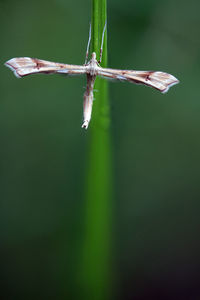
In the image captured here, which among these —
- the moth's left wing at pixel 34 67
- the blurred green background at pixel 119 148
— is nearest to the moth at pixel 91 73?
the moth's left wing at pixel 34 67

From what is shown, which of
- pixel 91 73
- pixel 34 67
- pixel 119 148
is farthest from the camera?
pixel 119 148

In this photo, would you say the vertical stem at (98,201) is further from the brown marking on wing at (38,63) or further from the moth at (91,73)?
the brown marking on wing at (38,63)

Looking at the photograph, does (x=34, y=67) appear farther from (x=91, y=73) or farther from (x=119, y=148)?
(x=119, y=148)

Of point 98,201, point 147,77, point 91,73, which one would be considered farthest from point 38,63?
point 98,201

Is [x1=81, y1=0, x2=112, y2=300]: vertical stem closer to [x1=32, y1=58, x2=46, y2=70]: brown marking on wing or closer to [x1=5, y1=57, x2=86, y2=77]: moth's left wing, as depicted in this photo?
[x1=5, y1=57, x2=86, y2=77]: moth's left wing

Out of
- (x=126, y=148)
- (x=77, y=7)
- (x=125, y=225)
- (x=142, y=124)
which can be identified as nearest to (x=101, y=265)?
(x=125, y=225)

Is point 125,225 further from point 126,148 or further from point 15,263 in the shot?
point 15,263
